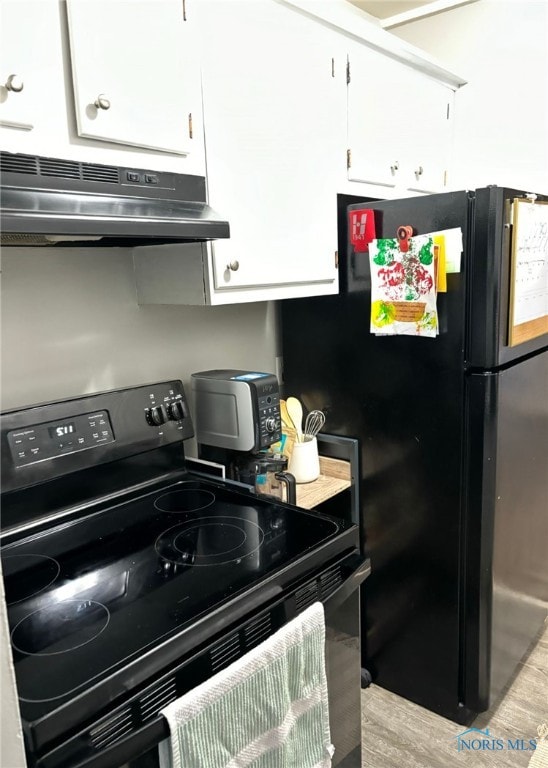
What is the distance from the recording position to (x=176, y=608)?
1.05 m

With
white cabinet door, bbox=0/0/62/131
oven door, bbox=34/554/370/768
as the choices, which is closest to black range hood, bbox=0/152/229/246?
white cabinet door, bbox=0/0/62/131

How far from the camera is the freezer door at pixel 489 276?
1.59m

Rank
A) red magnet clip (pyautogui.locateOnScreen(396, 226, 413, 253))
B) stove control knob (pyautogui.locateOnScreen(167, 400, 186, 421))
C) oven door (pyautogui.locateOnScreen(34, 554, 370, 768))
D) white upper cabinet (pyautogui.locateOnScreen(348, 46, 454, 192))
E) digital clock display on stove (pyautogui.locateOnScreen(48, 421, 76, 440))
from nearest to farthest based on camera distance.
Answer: oven door (pyautogui.locateOnScreen(34, 554, 370, 768)) → digital clock display on stove (pyautogui.locateOnScreen(48, 421, 76, 440)) → stove control knob (pyautogui.locateOnScreen(167, 400, 186, 421)) → red magnet clip (pyautogui.locateOnScreen(396, 226, 413, 253)) → white upper cabinet (pyautogui.locateOnScreen(348, 46, 454, 192))

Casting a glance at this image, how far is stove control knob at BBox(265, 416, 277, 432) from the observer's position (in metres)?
1.64

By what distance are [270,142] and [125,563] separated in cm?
111

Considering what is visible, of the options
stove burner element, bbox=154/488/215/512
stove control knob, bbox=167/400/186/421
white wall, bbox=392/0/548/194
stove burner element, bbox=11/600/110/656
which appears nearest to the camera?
stove burner element, bbox=11/600/110/656

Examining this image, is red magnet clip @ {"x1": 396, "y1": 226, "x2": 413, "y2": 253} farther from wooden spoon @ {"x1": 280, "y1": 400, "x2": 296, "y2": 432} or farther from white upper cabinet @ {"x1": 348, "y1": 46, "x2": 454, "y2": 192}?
wooden spoon @ {"x1": 280, "y1": 400, "x2": 296, "y2": 432}

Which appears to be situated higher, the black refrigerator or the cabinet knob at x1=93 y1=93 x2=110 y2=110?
the cabinet knob at x1=93 y1=93 x2=110 y2=110

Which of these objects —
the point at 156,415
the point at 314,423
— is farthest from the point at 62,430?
the point at 314,423

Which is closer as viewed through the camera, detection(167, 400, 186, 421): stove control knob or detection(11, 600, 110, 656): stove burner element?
detection(11, 600, 110, 656): stove burner element

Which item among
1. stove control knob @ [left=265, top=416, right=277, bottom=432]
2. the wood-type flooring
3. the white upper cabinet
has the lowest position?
the wood-type flooring

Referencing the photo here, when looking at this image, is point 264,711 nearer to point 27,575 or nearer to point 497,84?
point 27,575

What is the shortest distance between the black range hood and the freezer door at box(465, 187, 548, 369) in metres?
0.75

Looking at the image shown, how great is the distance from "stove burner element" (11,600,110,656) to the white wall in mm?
2301
